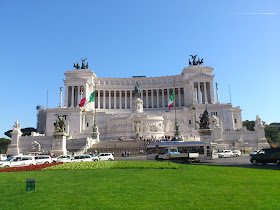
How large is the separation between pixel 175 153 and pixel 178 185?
15.4 m

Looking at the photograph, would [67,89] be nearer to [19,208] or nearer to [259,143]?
[259,143]

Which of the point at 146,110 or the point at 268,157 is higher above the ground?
the point at 146,110

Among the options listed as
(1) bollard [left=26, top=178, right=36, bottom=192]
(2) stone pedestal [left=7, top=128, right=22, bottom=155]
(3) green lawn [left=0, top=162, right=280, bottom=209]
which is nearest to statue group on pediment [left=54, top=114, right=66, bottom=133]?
(2) stone pedestal [left=7, top=128, right=22, bottom=155]

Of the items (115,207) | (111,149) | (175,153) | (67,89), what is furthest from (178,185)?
(67,89)

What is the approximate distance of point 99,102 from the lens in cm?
9575

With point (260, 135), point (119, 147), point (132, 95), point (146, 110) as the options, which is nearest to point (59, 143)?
point (119, 147)

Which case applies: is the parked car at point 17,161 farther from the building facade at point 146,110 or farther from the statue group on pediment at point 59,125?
the building facade at point 146,110

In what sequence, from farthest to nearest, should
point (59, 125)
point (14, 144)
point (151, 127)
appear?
point (151, 127) → point (14, 144) → point (59, 125)

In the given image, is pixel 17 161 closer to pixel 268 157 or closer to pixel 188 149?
pixel 188 149

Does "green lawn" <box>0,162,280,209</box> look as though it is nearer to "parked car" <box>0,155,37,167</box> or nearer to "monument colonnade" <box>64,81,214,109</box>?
"parked car" <box>0,155,37,167</box>

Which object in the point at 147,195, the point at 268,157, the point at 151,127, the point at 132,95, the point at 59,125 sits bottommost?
the point at 147,195

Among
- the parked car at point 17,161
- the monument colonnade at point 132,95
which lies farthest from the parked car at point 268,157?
the monument colonnade at point 132,95

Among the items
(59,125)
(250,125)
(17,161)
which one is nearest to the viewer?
(17,161)

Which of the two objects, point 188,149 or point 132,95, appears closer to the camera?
point 188,149
